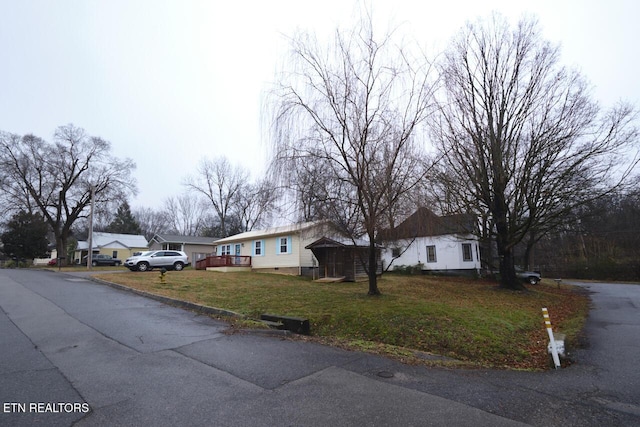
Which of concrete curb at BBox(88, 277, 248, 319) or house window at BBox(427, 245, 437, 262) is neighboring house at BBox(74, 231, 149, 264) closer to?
house window at BBox(427, 245, 437, 262)

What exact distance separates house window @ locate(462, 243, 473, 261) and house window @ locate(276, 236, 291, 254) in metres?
14.6

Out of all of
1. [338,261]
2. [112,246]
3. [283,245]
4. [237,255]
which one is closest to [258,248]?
[237,255]

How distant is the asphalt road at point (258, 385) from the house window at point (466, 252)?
2142 centimetres

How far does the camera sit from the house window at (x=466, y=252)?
28297mm

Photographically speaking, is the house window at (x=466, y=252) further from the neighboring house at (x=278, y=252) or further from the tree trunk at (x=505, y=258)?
the neighboring house at (x=278, y=252)

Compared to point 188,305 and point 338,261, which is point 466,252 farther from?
point 188,305

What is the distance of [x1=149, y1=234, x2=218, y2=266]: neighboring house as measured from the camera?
40156 millimetres

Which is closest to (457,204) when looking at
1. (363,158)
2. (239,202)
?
(363,158)

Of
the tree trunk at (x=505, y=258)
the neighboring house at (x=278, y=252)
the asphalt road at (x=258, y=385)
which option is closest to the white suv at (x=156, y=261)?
the neighboring house at (x=278, y=252)

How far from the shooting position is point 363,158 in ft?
33.9

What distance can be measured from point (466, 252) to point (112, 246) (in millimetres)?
49295

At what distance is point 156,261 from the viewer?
2556cm

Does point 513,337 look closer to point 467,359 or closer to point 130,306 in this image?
point 467,359

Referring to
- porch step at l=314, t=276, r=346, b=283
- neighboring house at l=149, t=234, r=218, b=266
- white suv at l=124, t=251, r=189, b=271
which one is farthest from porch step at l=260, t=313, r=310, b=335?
neighboring house at l=149, t=234, r=218, b=266
